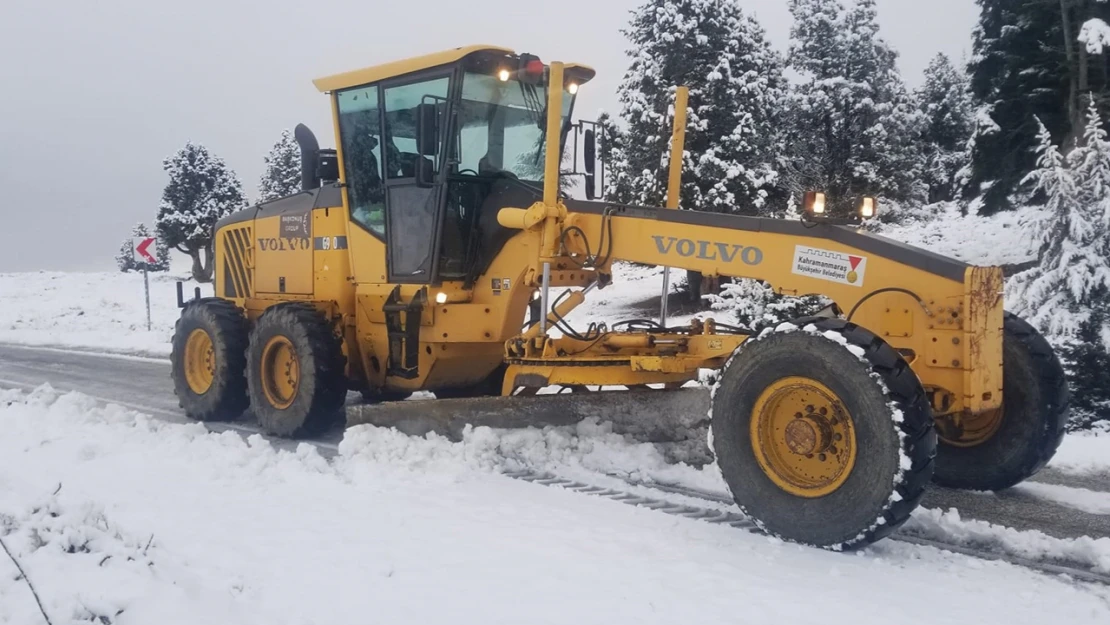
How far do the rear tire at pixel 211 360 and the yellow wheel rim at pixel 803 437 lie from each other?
5969mm

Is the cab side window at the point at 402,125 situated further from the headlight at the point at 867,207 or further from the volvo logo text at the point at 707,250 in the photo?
the headlight at the point at 867,207

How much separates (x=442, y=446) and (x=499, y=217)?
1.84m

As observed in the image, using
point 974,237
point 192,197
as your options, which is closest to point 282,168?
point 192,197

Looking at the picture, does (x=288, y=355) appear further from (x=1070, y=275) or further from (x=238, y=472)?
(x=1070, y=275)

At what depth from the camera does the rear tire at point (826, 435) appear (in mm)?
4168

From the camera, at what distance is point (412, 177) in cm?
781

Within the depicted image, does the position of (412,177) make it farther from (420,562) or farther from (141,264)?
(141,264)

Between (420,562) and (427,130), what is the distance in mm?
4028

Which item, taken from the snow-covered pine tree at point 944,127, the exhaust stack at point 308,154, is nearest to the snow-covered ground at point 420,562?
the exhaust stack at point 308,154

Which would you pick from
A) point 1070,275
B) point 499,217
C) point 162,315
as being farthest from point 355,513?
point 162,315

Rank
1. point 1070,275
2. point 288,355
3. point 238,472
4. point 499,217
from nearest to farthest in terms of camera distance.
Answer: point 238,472 → point 499,217 → point 288,355 → point 1070,275

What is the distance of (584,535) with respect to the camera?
4680 millimetres

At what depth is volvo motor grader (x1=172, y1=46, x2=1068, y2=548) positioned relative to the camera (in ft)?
14.8

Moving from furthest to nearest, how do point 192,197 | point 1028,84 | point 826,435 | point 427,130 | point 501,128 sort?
point 192,197 < point 1028,84 < point 501,128 < point 427,130 < point 826,435
